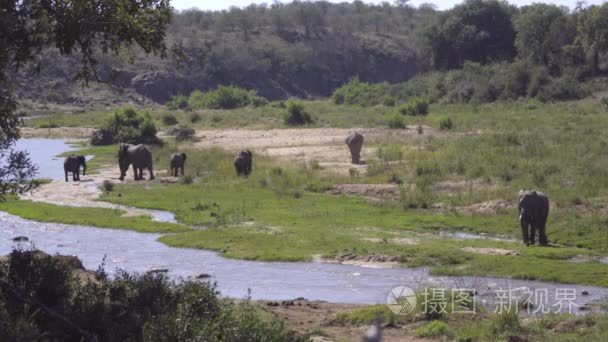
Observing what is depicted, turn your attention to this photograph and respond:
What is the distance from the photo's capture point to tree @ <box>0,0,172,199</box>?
34.1ft

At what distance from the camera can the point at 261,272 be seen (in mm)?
17797

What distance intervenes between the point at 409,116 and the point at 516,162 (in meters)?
25.4

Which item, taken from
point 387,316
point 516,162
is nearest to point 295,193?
point 516,162

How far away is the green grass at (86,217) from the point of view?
23.0 meters

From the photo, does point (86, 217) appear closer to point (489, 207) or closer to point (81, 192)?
point (81, 192)

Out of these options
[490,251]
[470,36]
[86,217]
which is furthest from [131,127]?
[470,36]

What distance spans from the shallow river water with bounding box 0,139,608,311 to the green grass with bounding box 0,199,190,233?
56cm

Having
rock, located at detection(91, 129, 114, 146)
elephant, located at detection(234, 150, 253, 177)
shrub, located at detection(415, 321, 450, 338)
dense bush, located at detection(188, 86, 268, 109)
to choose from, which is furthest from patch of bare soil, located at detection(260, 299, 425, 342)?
dense bush, located at detection(188, 86, 268, 109)

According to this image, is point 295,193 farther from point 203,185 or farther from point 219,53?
point 219,53

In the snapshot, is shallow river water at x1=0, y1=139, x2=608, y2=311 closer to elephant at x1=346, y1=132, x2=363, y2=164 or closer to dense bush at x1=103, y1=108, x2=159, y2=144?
elephant at x1=346, y1=132, x2=363, y2=164

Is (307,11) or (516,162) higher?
(307,11)

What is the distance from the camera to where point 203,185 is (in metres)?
29.8

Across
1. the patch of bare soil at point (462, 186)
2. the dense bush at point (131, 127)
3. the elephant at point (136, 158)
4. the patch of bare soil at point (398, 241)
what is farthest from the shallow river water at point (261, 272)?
the dense bush at point (131, 127)

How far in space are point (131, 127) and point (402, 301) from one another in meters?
34.8
